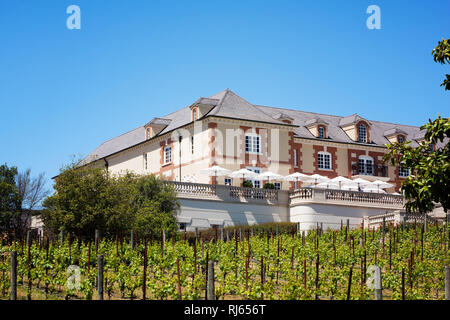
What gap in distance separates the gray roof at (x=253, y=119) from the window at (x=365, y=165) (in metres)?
1.85

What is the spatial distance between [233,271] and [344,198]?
78.5 feet

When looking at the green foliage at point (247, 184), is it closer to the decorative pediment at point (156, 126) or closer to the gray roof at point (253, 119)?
the gray roof at point (253, 119)

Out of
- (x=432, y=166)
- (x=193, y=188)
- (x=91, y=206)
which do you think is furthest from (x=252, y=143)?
(x=432, y=166)

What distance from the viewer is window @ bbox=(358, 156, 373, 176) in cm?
5697

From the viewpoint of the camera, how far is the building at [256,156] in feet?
137

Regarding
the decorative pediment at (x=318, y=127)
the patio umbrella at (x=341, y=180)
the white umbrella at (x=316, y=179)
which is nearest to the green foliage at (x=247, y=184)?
the white umbrella at (x=316, y=179)

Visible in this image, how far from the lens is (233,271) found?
20672 mm

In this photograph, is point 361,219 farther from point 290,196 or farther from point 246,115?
point 246,115

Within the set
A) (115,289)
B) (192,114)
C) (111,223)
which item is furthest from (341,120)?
→ (115,289)

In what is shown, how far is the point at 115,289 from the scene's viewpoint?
19.8 m

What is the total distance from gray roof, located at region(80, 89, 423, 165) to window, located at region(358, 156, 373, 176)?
1847 mm

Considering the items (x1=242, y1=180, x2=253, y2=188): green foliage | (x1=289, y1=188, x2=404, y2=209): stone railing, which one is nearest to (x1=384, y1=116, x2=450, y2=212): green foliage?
(x1=289, y1=188, x2=404, y2=209): stone railing
